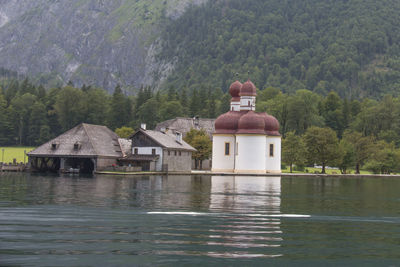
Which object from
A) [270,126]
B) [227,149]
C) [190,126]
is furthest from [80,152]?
[190,126]

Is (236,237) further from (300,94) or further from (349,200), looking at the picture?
(300,94)

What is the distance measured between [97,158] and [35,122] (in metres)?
80.0

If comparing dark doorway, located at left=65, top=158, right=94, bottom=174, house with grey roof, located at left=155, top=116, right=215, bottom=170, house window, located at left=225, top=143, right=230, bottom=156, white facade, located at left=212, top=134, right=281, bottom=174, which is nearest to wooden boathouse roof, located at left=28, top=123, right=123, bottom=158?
dark doorway, located at left=65, top=158, right=94, bottom=174

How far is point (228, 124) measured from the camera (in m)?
102

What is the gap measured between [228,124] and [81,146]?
93.8 ft

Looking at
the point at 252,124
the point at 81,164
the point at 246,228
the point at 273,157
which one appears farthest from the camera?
the point at 273,157

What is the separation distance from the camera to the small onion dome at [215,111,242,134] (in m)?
102

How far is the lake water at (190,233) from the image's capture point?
62.4ft

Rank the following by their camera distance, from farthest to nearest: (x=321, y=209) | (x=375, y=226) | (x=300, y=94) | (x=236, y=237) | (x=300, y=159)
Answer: (x=300, y=94)
(x=300, y=159)
(x=321, y=209)
(x=375, y=226)
(x=236, y=237)

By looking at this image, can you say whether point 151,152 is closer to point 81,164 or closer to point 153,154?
point 153,154

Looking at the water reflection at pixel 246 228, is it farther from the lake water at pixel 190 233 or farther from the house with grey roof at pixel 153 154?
the house with grey roof at pixel 153 154

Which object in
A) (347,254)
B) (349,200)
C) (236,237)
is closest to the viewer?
(347,254)

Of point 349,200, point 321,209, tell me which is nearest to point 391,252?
point 321,209

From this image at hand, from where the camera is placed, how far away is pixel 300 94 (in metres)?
156
